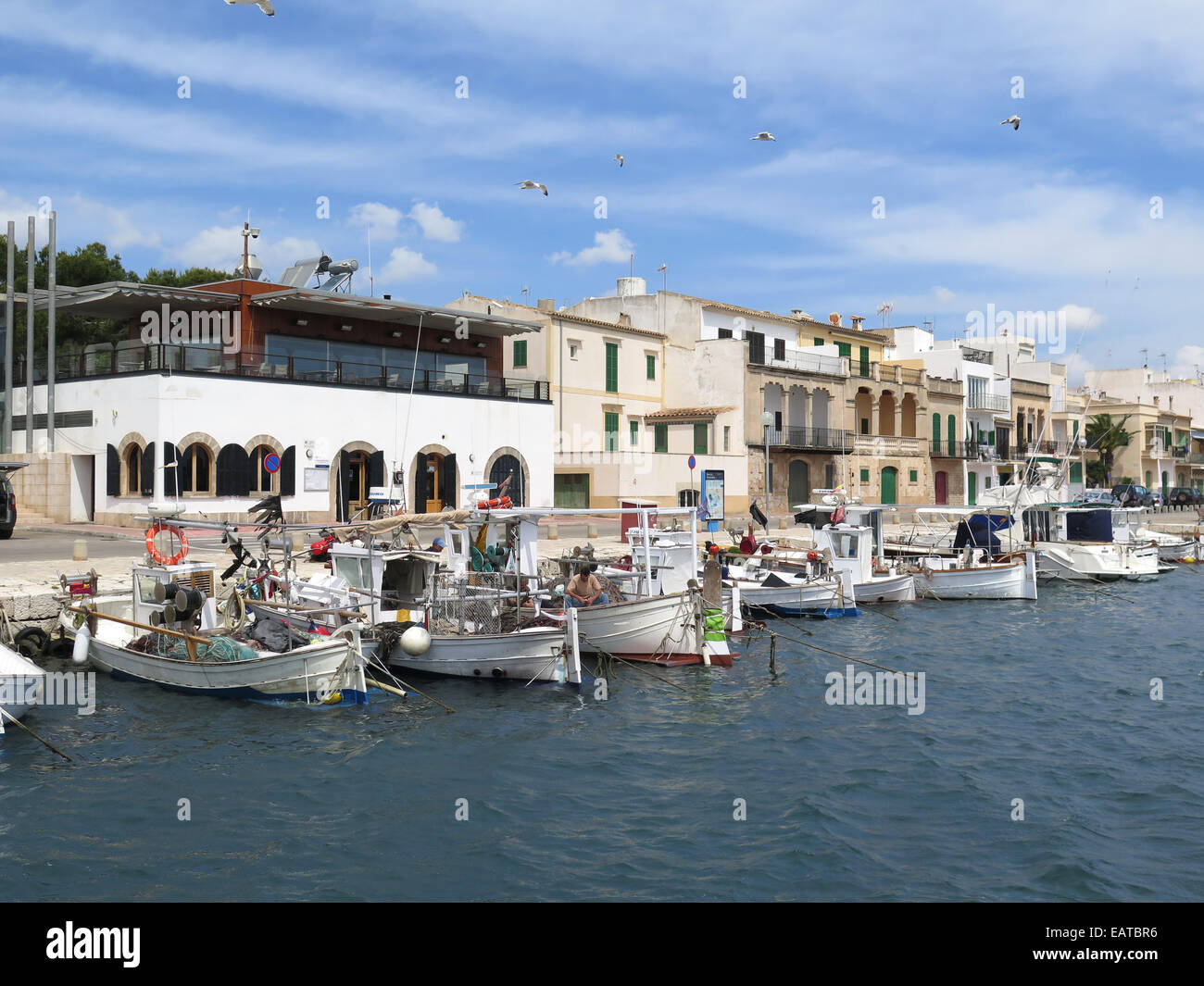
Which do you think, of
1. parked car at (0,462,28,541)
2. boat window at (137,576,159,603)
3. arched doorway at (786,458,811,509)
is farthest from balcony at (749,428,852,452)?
boat window at (137,576,159,603)

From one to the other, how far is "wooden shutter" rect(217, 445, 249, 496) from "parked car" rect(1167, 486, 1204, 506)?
63136 mm

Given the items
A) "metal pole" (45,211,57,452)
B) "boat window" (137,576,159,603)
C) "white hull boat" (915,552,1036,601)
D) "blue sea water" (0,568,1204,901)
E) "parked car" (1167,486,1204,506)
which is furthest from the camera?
"parked car" (1167,486,1204,506)

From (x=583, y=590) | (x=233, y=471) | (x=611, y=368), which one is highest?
(x=611, y=368)

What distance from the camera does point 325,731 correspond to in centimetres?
1465

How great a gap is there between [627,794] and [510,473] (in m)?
29.2

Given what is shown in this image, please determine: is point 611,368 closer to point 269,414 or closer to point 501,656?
point 269,414

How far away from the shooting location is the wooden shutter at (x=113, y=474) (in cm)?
3375

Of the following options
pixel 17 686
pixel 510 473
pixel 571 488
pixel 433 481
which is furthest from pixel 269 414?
pixel 17 686

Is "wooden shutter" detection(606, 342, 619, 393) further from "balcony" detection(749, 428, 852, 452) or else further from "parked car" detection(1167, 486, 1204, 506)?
"parked car" detection(1167, 486, 1204, 506)

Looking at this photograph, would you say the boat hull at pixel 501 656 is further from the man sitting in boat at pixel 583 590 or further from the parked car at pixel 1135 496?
the parked car at pixel 1135 496

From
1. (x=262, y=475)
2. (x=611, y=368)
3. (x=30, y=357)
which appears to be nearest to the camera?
(x=262, y=475)

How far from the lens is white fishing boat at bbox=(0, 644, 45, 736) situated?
14.0 m

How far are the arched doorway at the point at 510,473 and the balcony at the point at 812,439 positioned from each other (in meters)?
15.4

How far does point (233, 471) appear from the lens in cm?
3369
